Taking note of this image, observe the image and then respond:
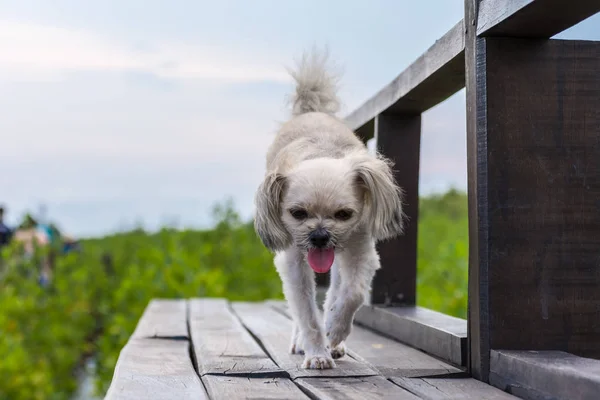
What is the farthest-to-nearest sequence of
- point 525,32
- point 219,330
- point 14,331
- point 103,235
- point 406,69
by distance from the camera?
1. point 103,235
2. point 14,331
3. point 219,330
4. point 406,69
5. point 525,32

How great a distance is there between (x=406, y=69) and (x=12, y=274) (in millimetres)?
9127

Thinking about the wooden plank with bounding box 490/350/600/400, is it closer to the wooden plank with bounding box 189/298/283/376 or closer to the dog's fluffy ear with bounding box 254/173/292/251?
the wooden plank with bounding box 189/298/283/376

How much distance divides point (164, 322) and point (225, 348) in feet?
4.38

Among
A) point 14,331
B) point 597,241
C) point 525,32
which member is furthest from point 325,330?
point 14,331

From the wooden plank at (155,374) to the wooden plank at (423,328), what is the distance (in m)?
1.05

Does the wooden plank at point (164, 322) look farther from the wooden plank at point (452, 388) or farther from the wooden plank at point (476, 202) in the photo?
the wooden plank at point (476, 202)

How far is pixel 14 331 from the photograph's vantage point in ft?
37.7

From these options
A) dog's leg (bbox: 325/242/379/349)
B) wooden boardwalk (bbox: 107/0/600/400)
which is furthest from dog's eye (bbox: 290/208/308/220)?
wooden boardwalk (bbox: 107/0/600/400)

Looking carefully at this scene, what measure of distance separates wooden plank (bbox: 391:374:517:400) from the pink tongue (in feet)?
2.16

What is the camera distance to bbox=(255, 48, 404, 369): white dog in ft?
11.9

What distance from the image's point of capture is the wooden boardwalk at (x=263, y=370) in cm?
280

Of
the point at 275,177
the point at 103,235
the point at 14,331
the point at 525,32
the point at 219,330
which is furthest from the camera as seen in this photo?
the point at 103,235

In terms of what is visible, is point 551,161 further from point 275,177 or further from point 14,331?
point 14,331

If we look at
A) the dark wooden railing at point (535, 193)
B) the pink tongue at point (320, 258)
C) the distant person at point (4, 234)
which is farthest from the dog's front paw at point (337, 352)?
the distant person at point (4, 234)
